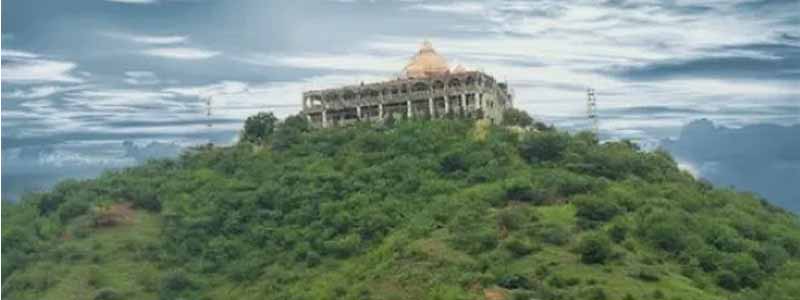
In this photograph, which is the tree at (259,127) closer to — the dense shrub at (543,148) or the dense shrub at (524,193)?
the dense shrub at (543,148)

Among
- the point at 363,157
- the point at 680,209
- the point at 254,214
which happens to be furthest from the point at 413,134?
the point at 680,209

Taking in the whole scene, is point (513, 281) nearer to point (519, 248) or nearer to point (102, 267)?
point (519, 248)

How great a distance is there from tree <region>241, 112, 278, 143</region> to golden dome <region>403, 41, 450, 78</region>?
2271 mm

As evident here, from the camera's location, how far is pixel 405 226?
668 inches

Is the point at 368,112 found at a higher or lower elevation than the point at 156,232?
higher

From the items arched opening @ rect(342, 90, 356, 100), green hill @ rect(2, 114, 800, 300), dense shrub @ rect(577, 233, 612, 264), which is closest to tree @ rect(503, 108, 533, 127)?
green hill @ rect(2, 114, 800, 300)

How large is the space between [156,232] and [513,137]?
5124 millimetres

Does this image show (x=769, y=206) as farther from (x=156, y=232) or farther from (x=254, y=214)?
(x=156, y=232)

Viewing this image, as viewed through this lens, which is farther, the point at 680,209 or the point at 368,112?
the point at 368,112

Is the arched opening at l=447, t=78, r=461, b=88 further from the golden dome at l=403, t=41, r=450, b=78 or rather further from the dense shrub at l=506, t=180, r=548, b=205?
the dense shrub at l=506, t=180, r=548, b=205

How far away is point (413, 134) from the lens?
20156 millimetres

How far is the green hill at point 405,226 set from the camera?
15.3m

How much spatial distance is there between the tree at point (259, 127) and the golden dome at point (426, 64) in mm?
2271

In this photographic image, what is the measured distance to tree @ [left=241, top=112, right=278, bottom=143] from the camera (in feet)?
71.6
